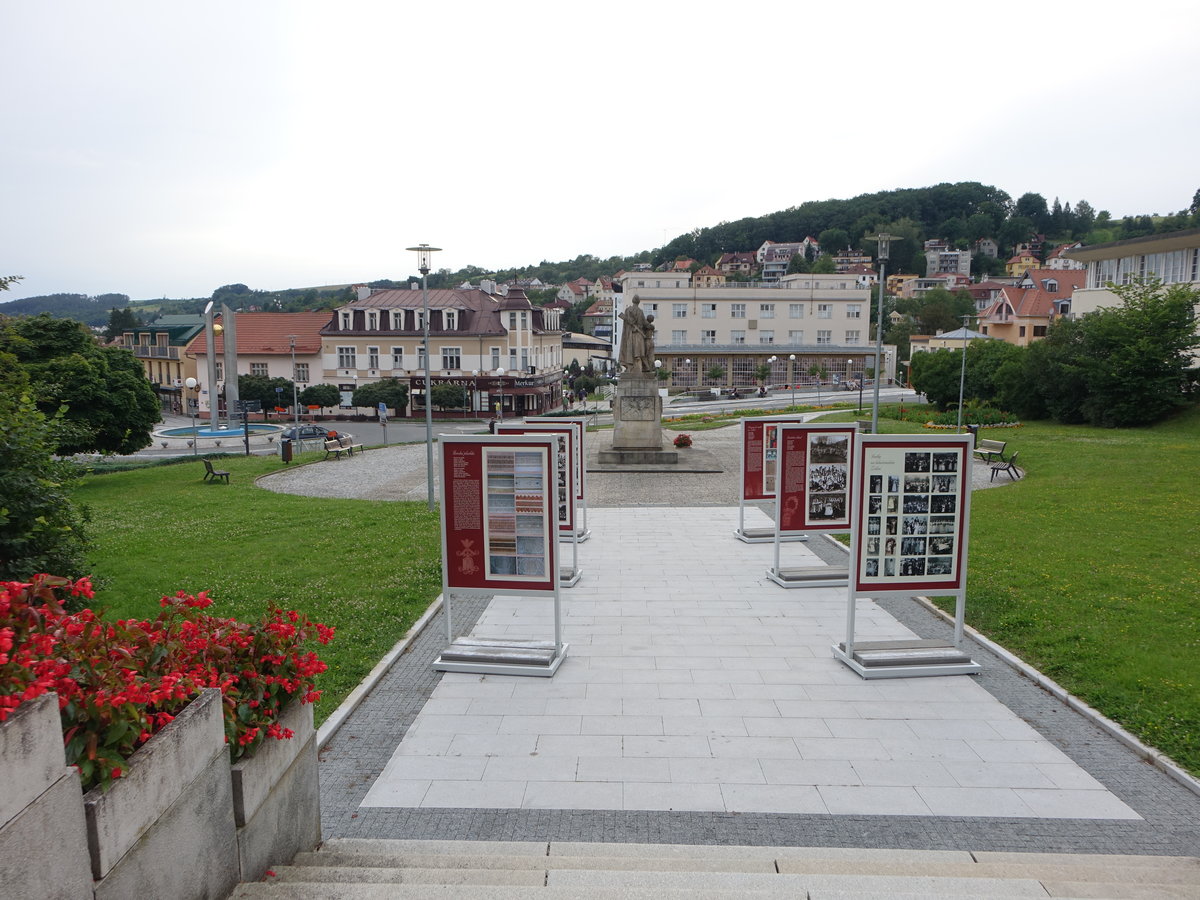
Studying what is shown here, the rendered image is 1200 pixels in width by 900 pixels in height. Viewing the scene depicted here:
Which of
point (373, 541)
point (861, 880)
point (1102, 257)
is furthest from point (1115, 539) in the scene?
point (1102, 257)

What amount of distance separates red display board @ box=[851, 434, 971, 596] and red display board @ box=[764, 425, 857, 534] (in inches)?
129

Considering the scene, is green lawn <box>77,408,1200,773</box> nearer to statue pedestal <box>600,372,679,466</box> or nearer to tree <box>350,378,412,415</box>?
statue pedestal <box>600,372,679,466</box>

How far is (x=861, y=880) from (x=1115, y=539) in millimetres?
11700

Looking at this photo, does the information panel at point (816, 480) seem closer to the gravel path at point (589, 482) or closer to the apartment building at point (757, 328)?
the gravel path at point (589, 482)

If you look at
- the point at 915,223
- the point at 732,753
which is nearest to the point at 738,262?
the point at 915,223

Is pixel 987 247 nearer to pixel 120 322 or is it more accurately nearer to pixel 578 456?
pixel 120 322

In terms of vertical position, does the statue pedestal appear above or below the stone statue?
below

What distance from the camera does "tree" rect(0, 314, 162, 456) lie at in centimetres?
2438

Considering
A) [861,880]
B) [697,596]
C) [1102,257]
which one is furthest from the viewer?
[1102,257]

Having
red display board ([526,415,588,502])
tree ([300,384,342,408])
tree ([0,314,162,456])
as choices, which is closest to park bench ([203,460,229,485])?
tree ([0,314,162,456])

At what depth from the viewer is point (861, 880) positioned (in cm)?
443

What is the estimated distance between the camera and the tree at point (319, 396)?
193 feet

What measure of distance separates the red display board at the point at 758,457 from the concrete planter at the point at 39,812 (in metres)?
12.2

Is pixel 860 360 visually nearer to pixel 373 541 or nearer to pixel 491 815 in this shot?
pixel 373 541
